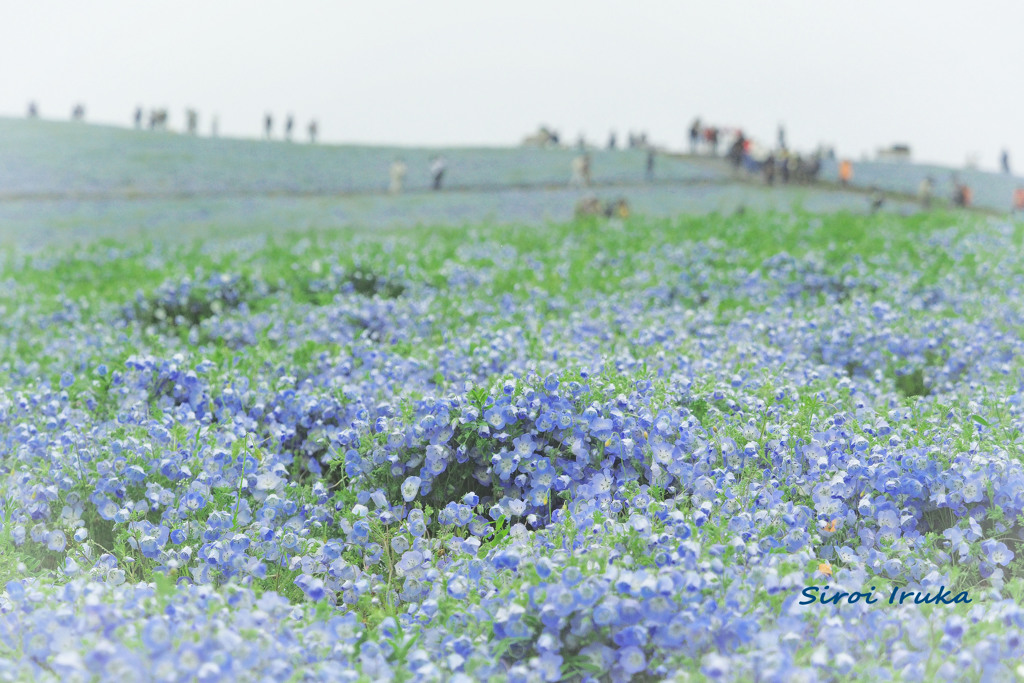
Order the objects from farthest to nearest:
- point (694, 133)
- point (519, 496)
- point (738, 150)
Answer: point (694, 133) → point (738, 150) → point (519, 496)

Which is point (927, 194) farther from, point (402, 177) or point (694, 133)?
point (402, 177)

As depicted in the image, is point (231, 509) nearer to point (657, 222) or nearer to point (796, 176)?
point (657, 222)

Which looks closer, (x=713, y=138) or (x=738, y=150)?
(x=738, y=150)

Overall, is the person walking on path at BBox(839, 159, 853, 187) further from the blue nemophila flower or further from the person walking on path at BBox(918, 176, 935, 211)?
the blue nemophila flower

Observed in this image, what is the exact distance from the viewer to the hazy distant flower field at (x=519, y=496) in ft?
9.10

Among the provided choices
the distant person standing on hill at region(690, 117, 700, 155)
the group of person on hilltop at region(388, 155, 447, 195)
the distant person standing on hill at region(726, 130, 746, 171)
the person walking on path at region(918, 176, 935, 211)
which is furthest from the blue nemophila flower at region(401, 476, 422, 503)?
the distant person standing on hill at region(690, 117, 700, 155)

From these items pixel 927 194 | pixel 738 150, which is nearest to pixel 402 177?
pixel 738 150

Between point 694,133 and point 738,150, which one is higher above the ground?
point 694,133

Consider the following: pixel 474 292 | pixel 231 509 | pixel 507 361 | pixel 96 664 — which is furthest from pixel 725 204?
pixel 96 664

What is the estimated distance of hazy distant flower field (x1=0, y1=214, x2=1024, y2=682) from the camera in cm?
277

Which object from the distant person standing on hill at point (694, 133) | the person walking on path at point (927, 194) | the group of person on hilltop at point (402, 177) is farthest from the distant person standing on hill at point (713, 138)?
the group of person on hilltop at point (402, 177)

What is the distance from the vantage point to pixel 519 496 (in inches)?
171

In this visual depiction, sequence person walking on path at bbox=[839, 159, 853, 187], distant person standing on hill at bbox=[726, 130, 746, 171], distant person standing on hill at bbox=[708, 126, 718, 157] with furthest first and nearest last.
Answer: distant person standing on hill at bbox=[708, 126, 718, 157] → distant person standing on hill at bbox=[726, 130, 746, 171] → person walking on path at bbox=[839, 159, 853, 187]

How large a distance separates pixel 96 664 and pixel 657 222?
1535cm
